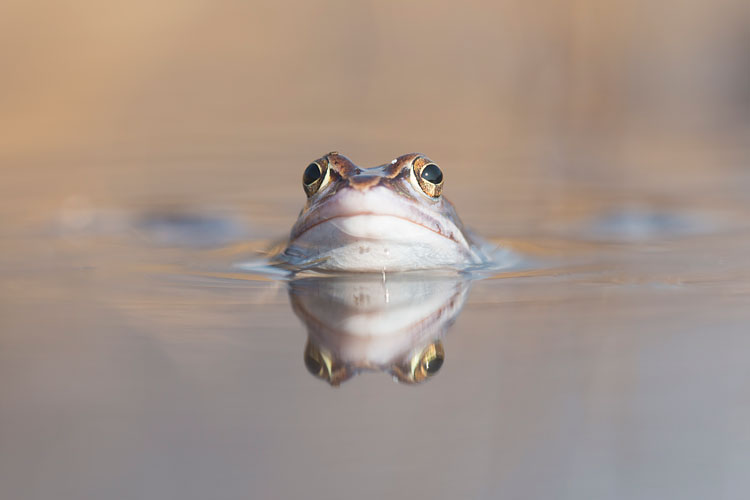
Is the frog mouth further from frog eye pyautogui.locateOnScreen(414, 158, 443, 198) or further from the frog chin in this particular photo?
frog eye pyautogui.locateOnScreen(414, 158, 443, 198)

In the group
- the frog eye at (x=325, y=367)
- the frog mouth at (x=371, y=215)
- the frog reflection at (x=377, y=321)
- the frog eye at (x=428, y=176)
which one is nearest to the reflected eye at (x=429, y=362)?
the frog reflection at (x=377, y=321)

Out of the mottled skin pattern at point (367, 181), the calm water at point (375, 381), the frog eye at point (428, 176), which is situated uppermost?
the frog eye at point (428, 176)

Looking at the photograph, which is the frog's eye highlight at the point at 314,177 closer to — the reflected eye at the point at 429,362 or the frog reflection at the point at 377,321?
the frog reflection at the point at 377,321

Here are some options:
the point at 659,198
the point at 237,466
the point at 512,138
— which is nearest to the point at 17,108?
the point at 512,138

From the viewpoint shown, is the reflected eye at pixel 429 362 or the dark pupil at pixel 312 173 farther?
the dark pupil at pixel 312 173

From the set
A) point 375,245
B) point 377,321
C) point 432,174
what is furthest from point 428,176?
point 377,321

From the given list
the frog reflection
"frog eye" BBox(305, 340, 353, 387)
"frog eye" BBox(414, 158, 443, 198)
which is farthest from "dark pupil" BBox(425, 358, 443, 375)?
"frog eye" BBox(414, 158, 443, 198)

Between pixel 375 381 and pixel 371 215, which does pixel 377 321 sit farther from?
pixel 371 215
